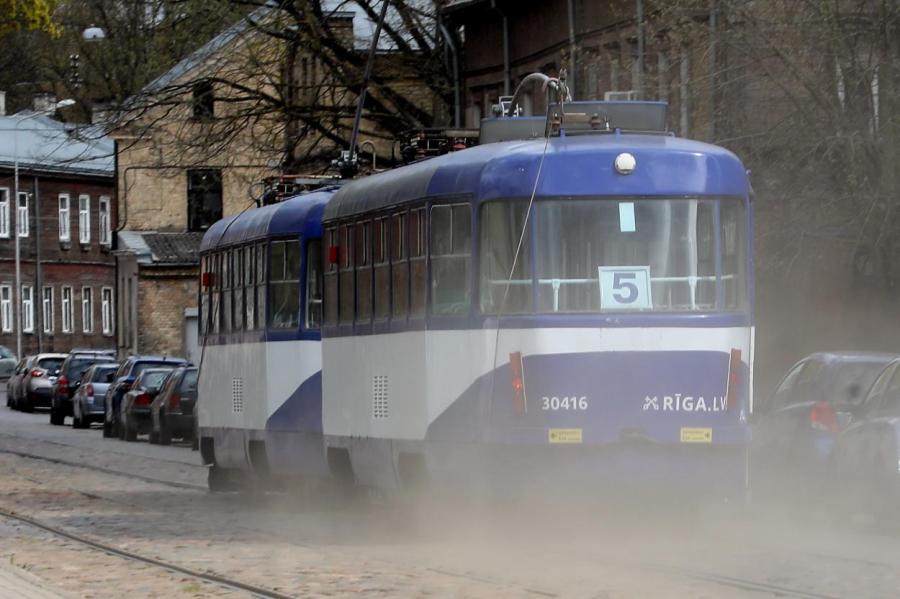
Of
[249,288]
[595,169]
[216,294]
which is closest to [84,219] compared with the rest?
[216,294]

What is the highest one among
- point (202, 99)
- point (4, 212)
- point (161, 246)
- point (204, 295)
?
point (4, 212)

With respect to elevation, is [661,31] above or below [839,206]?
above

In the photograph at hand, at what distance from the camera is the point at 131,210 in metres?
81.7

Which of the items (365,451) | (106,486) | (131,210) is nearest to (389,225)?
(365,451)

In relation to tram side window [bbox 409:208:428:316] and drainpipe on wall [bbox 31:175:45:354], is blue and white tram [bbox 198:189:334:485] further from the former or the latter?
drainpipe on wall [bbox 31:175:45:354]

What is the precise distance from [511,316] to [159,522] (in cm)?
564

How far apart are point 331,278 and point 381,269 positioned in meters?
1.88

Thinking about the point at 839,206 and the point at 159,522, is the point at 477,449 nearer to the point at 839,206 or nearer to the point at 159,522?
the point at 159,522

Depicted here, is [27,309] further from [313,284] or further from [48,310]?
[313,284]

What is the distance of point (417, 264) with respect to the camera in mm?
18453

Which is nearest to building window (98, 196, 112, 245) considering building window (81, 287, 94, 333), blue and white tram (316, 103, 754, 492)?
building window (81, 287, 94, 333)

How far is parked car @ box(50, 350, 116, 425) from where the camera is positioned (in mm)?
54719

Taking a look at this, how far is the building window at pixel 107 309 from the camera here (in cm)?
10256

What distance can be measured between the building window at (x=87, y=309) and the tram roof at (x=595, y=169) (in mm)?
84585
